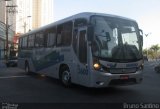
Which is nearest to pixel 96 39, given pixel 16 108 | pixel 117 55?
pixel 117 55

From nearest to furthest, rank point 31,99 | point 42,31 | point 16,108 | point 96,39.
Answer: point 16,108
point 31,99
point 96,39
point 42,31

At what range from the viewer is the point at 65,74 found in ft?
48.1

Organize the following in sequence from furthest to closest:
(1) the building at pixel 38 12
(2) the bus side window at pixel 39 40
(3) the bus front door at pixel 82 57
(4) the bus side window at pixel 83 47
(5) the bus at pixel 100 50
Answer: (1) the building at pixel 38 12 < (2) the bus side window at pixel 39 40 < (4) the bus side window at pixel 83 47 < (3) the bus front door at pixel 82 57 < (5) the bus at pixel 100 50

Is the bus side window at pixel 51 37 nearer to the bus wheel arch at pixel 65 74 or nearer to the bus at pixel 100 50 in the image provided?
the bus at pixel 100 50

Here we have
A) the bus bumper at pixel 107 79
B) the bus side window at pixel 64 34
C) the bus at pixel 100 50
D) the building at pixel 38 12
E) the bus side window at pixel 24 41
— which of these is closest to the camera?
the bus bumper at pixel 107 79

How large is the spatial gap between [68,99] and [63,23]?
15.9 feet

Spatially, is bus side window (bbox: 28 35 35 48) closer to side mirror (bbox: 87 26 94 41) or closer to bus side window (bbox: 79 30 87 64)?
bus side window (bbox: 79 30 87 64)

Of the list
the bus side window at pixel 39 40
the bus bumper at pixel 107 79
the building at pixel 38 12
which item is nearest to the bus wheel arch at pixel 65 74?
the bus bumper at pixel 107 79

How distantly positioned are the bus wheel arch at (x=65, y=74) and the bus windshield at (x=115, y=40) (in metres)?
2.66

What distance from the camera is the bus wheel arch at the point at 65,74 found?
47.0 ft

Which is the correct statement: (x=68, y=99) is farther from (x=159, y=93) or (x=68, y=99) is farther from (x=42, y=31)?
(x=42, y=31)

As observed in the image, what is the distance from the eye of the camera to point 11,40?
70.8 metres

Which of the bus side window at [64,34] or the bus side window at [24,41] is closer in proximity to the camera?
the bus side window at [64,34]

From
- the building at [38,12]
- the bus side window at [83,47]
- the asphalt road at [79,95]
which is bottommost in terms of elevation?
the asphalt road at [79,95]
